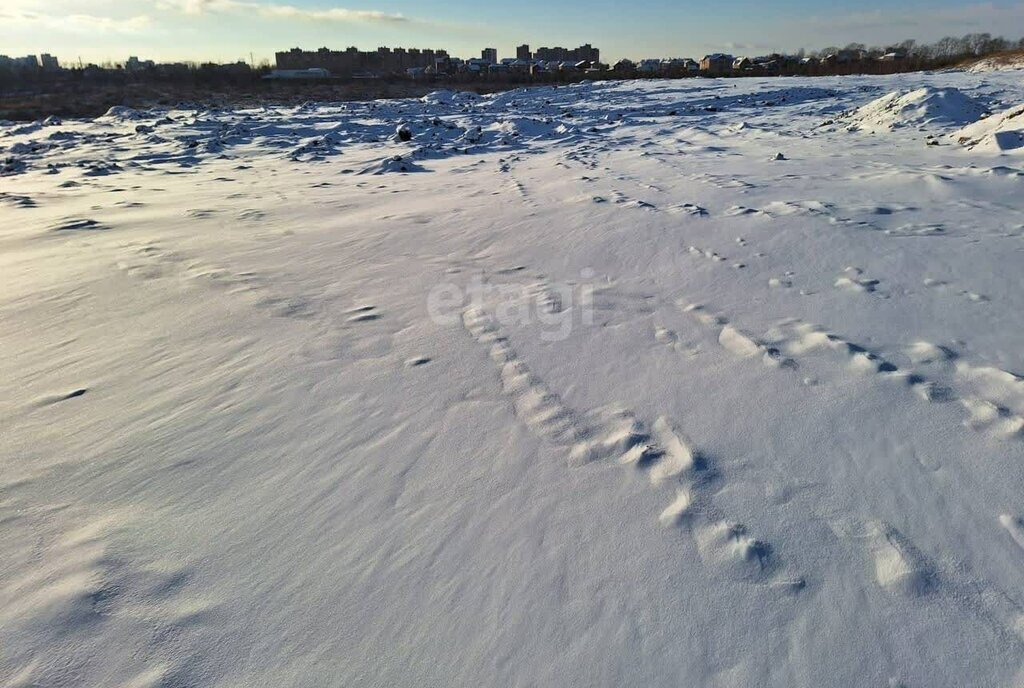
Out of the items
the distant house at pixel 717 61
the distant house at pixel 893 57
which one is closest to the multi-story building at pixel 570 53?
the distant house at pixel 717 61

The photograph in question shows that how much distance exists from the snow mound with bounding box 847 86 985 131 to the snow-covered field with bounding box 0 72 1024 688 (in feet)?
11.7

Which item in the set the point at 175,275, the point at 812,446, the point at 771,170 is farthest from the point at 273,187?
the point at 812,446

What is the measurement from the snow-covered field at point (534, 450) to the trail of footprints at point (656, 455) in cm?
1

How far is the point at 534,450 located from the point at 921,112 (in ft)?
30.1

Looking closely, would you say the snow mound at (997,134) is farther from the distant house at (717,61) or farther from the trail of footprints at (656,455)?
the distant house at (717,61)

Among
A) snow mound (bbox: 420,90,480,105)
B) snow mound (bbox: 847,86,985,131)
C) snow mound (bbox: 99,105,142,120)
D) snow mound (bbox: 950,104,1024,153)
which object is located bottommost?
snow mound (bbox: 950,104,1024,153)

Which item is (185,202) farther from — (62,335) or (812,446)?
(812,446)

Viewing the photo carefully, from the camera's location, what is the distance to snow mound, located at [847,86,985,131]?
779cm

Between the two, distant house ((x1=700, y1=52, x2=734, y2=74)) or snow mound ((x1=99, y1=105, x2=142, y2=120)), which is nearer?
snow mound ((x1=99, y1=105, x2=142, y2=120))

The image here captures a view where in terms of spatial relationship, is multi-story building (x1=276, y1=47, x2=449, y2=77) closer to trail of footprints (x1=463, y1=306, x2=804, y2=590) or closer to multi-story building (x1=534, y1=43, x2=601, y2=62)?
multi-story building (x1=534, y1=43, x2=601, y2=62)

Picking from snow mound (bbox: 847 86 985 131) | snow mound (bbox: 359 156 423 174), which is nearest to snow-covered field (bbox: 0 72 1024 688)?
snow mound (bbox: 847 86 985 131)

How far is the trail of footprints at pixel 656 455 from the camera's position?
5.05 ft

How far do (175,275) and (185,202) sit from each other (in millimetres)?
3281

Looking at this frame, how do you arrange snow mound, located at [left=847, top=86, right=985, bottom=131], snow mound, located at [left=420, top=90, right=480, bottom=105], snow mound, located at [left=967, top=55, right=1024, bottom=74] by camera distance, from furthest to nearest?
snow mound, located at [left=967, top=55, right=1024, bottom=74]
snow mound, located at [left=420, top=90, right=480, bottom=105]
snow mound, located at [left=847, top=86, right=985, bottom=131]
